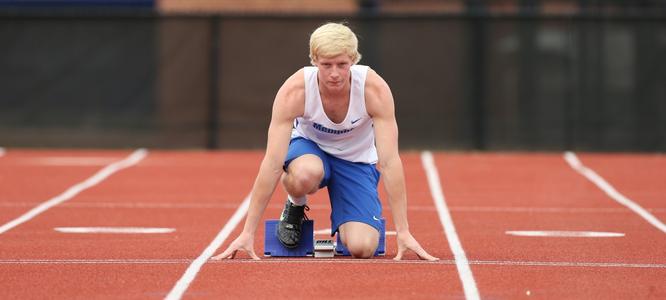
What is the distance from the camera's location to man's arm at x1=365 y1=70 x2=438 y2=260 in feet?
28.2

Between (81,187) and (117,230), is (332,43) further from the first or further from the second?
(81,187)

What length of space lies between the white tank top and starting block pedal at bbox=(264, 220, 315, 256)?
500 mm

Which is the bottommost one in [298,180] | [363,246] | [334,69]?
[363,246]

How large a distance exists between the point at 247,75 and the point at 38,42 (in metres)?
2.80

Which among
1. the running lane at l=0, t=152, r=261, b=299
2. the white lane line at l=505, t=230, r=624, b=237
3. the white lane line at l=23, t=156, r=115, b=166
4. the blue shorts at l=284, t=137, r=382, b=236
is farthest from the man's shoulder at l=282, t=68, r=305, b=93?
the white lane line at l=23, t=156, r=115, b=166

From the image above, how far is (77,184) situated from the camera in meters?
15.3

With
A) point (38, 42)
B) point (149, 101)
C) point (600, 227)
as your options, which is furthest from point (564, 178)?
point (38, 42)

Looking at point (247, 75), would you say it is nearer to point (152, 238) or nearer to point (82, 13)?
point (82, 13)

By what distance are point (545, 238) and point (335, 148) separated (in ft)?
6.95

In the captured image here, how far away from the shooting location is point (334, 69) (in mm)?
8281

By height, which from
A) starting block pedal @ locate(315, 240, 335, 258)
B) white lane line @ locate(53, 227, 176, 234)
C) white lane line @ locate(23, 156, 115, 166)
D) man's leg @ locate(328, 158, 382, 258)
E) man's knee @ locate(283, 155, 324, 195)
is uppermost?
man's knee @ locate(283, 155, 324, 195)

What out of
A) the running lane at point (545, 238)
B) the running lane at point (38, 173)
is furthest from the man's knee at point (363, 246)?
the running lane at point (38, 173)

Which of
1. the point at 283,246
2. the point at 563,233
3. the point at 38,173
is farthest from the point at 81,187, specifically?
the point at 283,246

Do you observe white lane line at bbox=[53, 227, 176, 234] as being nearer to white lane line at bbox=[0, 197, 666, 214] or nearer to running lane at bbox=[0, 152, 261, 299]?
running lane at bbox=[0, 152, 261, 299]
